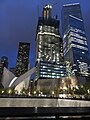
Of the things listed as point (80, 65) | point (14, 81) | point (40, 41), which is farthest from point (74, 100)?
point (40, 41)

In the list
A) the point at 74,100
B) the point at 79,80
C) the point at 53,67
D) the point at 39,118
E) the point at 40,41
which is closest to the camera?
the point at 39,118

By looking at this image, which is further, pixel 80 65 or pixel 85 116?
pixel 80 65

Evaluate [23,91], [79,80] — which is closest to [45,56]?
[79,80]

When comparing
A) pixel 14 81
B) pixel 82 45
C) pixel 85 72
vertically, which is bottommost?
pixel 14 81

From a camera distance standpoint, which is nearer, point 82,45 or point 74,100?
point 74,100

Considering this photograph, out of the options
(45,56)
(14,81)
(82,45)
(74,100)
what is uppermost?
(82,45)

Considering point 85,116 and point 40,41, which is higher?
point 40,41

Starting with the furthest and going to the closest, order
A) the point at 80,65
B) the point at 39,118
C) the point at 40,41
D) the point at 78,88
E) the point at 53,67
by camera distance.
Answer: the point at 40,41 → the point at 80,65 → the point at 53,67 → the point at 78,88 → the point at 39,118

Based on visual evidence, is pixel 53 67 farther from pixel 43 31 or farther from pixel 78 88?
pixel 78 88

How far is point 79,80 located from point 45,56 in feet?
320

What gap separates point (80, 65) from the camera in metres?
174

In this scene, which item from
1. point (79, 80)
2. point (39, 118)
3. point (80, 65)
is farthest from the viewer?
point (80, 65)

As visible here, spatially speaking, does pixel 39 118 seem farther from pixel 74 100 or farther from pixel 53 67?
pixel 53 67

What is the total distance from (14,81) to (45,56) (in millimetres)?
105632
